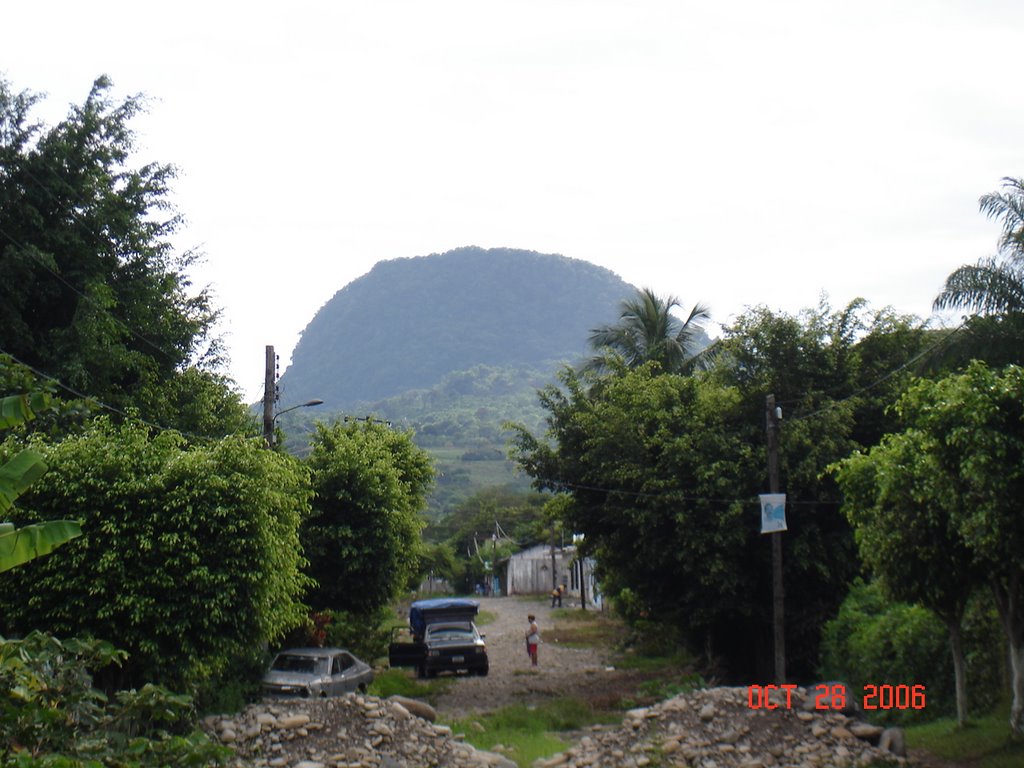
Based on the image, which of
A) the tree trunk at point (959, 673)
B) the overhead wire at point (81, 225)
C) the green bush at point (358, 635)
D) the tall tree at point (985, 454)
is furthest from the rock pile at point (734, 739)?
the overhead wire at point (81, 225)

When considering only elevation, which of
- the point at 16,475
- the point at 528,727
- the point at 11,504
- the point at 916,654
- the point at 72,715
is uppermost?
the point at 16,475

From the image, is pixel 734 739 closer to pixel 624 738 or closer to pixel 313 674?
pixel 624 738

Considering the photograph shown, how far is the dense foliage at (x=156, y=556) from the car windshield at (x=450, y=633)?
1486 cm

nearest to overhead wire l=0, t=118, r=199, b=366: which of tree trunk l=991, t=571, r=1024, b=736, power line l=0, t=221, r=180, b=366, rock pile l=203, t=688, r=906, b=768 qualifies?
power line l=0, t=221, r=180, b=366

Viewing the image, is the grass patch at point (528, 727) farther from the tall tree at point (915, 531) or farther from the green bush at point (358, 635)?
the green bush at point (358, 635)

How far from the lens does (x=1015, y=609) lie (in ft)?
48.0

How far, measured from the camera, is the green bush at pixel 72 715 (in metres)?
10.0

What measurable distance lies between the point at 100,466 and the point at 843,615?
48.7 feet

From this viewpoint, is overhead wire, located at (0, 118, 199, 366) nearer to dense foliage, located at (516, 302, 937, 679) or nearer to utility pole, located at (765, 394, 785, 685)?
dense foliage, located at (516, 302, 937, 679)

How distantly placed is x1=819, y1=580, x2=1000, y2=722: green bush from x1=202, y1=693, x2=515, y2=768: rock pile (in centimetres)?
704

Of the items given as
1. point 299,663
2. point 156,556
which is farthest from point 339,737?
point 299,663

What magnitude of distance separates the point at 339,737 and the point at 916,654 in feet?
32.5

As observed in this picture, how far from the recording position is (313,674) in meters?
21.4

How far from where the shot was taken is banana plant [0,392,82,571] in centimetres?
898
